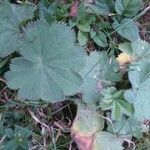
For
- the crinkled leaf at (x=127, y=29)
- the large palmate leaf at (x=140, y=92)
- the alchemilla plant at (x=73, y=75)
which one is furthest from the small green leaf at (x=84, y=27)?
the large palmate leaf at (x=140, y=92)

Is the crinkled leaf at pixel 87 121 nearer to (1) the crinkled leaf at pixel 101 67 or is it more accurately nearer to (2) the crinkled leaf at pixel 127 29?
(1) the crinkled leaf at pixel 101 67

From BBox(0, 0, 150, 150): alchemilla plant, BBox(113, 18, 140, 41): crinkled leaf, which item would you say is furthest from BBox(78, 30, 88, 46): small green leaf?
BBox(113, 18, 140, 41): crinkled leaf

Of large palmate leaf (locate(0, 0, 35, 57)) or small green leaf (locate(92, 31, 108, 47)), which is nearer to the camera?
large palmate leaf (locate(0, 0, 35, 57))

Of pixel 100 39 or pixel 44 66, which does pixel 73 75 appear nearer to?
pixel 44 66

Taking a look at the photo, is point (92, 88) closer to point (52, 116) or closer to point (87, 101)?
point (87, 101)

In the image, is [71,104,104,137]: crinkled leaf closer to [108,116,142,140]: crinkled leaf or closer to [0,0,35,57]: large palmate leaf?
[108,116,142,140]: crinkled leaf

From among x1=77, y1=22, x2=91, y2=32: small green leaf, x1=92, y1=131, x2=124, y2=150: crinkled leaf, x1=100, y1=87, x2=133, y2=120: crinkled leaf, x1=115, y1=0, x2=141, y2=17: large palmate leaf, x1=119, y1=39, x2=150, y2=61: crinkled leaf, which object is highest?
x1=115, y1=0, x2=141, y2=17: large palmate leaf
